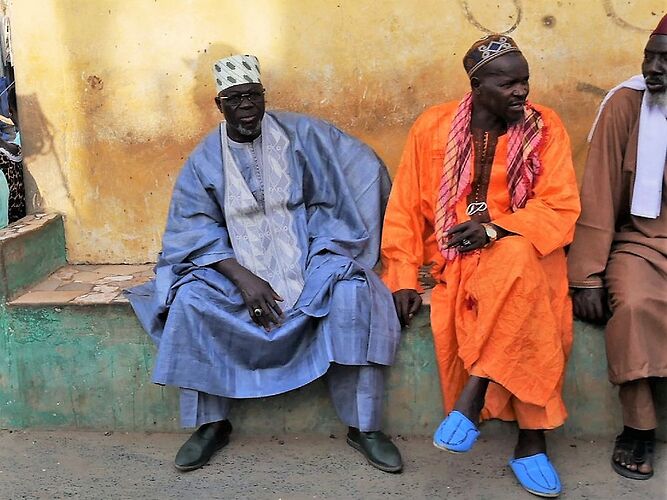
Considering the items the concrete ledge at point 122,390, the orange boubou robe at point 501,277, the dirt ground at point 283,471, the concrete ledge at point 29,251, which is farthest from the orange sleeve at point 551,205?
the concrete ledge at point 29,251

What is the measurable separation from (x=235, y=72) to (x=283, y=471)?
1683 millimetres

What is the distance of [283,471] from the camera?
367 centimetres

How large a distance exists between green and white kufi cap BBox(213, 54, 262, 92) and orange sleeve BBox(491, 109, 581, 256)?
3.98 feet

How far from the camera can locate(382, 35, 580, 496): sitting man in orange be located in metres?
3.38

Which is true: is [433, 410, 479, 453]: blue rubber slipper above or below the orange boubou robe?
below

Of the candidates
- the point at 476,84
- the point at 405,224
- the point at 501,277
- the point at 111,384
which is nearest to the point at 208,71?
the point at 405,224

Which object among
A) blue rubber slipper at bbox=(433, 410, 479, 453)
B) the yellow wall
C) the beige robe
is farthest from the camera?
the yellow wall

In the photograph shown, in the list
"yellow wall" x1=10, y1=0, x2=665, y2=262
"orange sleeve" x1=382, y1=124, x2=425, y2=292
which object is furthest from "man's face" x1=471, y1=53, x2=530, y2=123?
"yellow wall" x1=10, y1=0, x2=665, y2=262

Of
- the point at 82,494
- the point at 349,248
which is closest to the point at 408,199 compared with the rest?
the point at 349,248

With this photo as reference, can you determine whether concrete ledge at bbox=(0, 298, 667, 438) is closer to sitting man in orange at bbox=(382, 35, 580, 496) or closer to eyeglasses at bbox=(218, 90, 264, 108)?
sitting man in orange at bbox=(382, 35, 580, 496)

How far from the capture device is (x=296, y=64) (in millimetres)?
4504

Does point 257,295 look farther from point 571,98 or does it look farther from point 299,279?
point 571,98

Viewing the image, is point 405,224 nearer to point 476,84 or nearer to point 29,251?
point 476,84

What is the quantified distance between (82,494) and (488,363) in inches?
64.6
